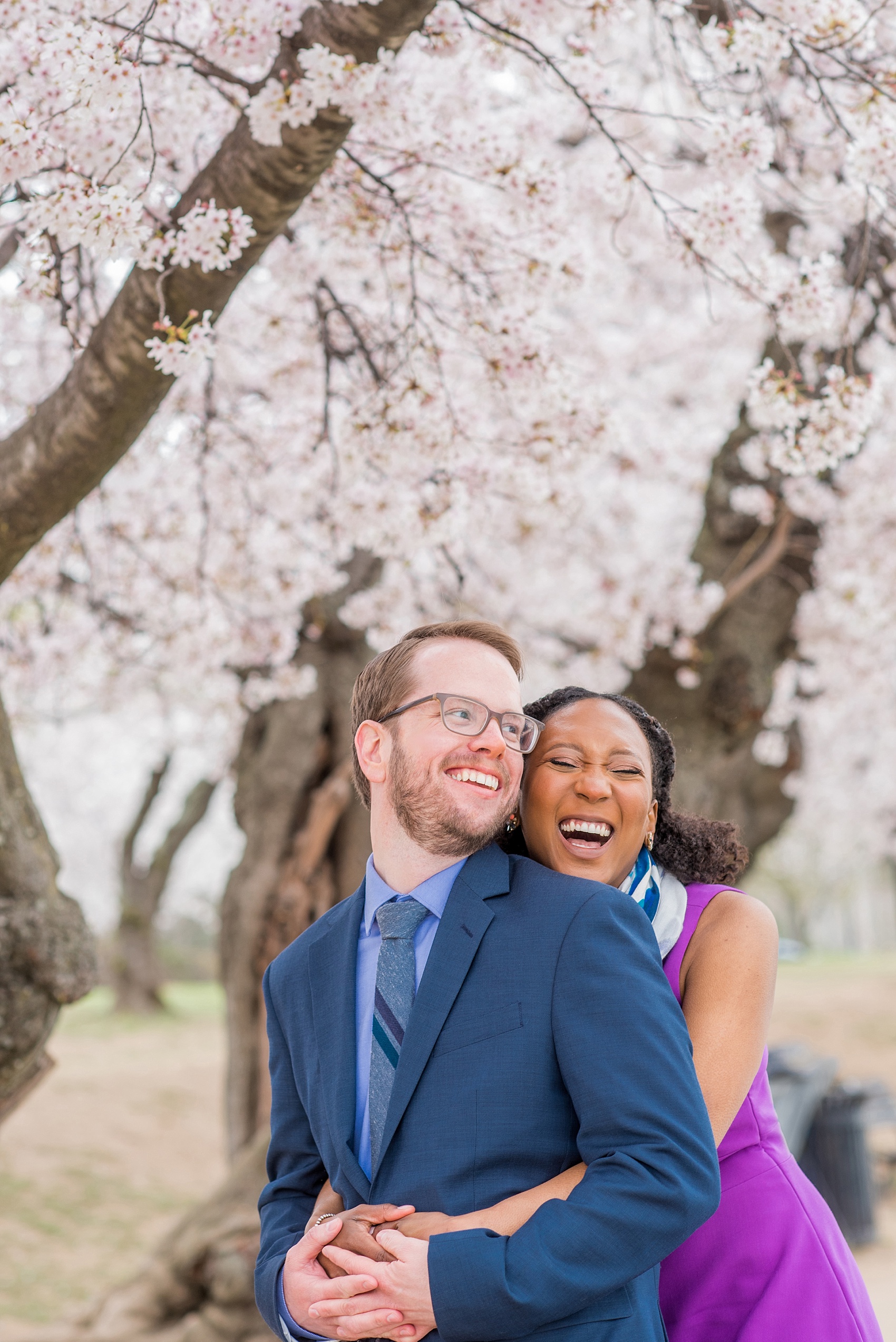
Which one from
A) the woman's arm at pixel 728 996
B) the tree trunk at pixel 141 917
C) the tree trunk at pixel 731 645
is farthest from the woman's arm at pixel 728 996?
the tree trunk at pixel 141 917

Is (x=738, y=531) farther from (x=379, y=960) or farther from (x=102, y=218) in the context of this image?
(x=379, y=960)

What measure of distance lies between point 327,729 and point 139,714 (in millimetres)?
6644

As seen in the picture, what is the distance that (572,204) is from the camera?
573 centimetres

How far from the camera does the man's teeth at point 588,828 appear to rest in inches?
79.6

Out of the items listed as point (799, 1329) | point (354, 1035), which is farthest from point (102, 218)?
point (799, 1329)

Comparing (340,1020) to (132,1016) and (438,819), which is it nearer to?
(438,819)

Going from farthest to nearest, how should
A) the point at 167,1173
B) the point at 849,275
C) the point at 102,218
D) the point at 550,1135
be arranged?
the point at 167,1173
the point at 849,275
the point at 102,218
the point at 550,1135

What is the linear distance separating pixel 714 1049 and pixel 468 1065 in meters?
0.45

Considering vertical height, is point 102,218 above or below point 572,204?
below

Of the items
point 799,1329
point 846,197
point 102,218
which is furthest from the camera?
point 846,197

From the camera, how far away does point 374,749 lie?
199 cm

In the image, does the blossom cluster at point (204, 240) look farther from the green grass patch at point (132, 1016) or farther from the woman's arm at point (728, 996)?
the green grass patch at point (132, 1016)

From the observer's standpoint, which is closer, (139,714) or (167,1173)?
(167,1173)

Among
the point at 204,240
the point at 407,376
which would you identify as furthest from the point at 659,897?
the point at 407,376
